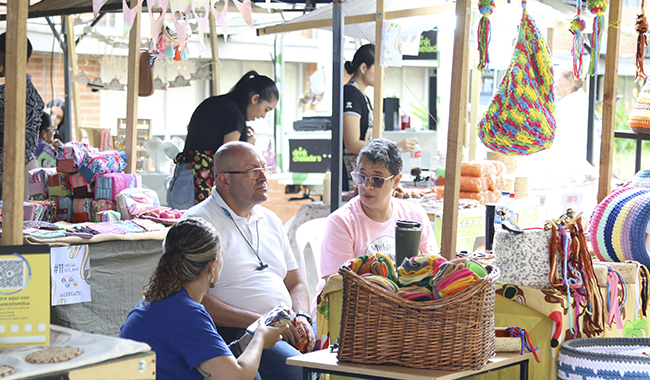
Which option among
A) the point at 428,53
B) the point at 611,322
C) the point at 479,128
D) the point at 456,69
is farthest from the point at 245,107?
the point at 428,53

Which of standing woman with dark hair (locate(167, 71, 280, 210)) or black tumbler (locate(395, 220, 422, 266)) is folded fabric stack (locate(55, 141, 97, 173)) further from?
black tumbler (locate(395, 220, 422, 266))

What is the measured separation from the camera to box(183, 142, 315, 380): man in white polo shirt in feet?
7.99

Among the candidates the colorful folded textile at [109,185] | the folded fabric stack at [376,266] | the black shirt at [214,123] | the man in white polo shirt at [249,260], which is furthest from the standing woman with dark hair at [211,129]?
the folded fabric stack at [376,266]

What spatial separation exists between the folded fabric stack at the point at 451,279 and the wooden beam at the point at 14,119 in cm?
104

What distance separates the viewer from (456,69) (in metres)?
1.92

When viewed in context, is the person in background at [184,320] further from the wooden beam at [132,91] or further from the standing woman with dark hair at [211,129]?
the wooden beam at [132,91]

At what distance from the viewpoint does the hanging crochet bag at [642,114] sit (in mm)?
2771

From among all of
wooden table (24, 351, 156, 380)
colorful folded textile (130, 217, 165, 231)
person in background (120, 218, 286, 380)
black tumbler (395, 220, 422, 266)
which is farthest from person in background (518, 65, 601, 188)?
wooden table (24, 351, 156, 380)

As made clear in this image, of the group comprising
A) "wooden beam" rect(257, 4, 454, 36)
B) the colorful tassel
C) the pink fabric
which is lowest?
the pink fabric

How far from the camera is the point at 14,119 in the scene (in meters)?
1.69

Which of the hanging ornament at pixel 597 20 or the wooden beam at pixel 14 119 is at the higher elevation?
the hanging ornament at pixel 597 20

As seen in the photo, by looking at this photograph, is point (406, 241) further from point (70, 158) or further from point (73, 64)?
point (73, 64)

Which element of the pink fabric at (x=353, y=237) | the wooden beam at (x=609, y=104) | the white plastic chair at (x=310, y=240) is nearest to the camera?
the pink fabric at (x=353, y=237)

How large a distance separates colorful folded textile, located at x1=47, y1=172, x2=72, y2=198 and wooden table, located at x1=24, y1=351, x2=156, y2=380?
8.96ft
